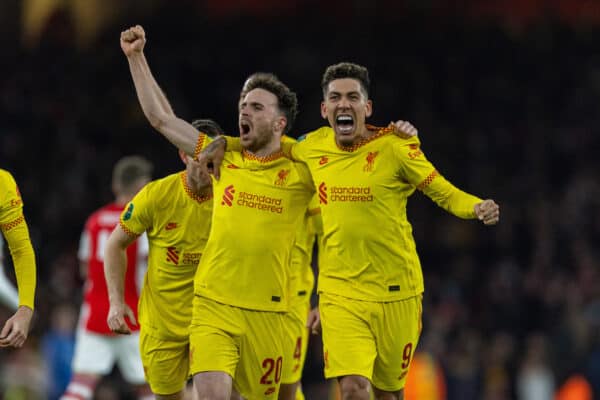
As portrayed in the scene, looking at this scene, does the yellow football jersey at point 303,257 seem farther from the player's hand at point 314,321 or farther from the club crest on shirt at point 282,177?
the club crest on shirt at point 282,177

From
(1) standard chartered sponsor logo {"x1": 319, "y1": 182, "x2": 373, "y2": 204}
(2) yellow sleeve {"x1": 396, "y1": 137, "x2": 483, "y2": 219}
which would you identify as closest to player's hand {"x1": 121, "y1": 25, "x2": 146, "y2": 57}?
(1) standard chartered sponsor logo {"x1": 319, "y1": 182, "x2": 373, "y2": 204}

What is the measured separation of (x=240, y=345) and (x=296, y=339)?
3.36 feet

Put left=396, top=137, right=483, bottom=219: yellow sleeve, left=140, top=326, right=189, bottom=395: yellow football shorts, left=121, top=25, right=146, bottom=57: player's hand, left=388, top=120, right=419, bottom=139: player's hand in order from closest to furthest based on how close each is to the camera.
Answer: left=396, top=137, right=483, bottom=219: yellow sleeve < left=388, top=120, right=419, bottom=139: player's hand < left=121, top=25, right=146, bottom=57: player's hand < left=140, top=326, right=189, bottom=395: yellow football shorts

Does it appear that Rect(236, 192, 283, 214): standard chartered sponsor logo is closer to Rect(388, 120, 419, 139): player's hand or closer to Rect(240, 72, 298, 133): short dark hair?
Rect(240, 72, 298, 133): short dark hair

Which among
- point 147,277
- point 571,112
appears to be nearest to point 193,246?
point 147,277

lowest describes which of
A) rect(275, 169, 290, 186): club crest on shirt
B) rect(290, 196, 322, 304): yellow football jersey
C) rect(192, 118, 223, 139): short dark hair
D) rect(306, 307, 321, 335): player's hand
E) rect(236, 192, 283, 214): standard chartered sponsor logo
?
rect(306, 307, 321, 335): player's hand

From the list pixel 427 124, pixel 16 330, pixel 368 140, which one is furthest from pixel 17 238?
pixel 427 124

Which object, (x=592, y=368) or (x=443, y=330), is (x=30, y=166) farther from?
(x=592, y=368)

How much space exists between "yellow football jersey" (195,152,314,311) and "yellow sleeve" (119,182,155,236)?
0.52m

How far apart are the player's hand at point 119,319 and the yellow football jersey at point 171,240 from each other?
0.35 meters

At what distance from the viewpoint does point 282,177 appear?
24.0ft

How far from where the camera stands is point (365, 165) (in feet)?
24.1

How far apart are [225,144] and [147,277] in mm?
1057

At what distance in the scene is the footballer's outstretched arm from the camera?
24.7 ft
